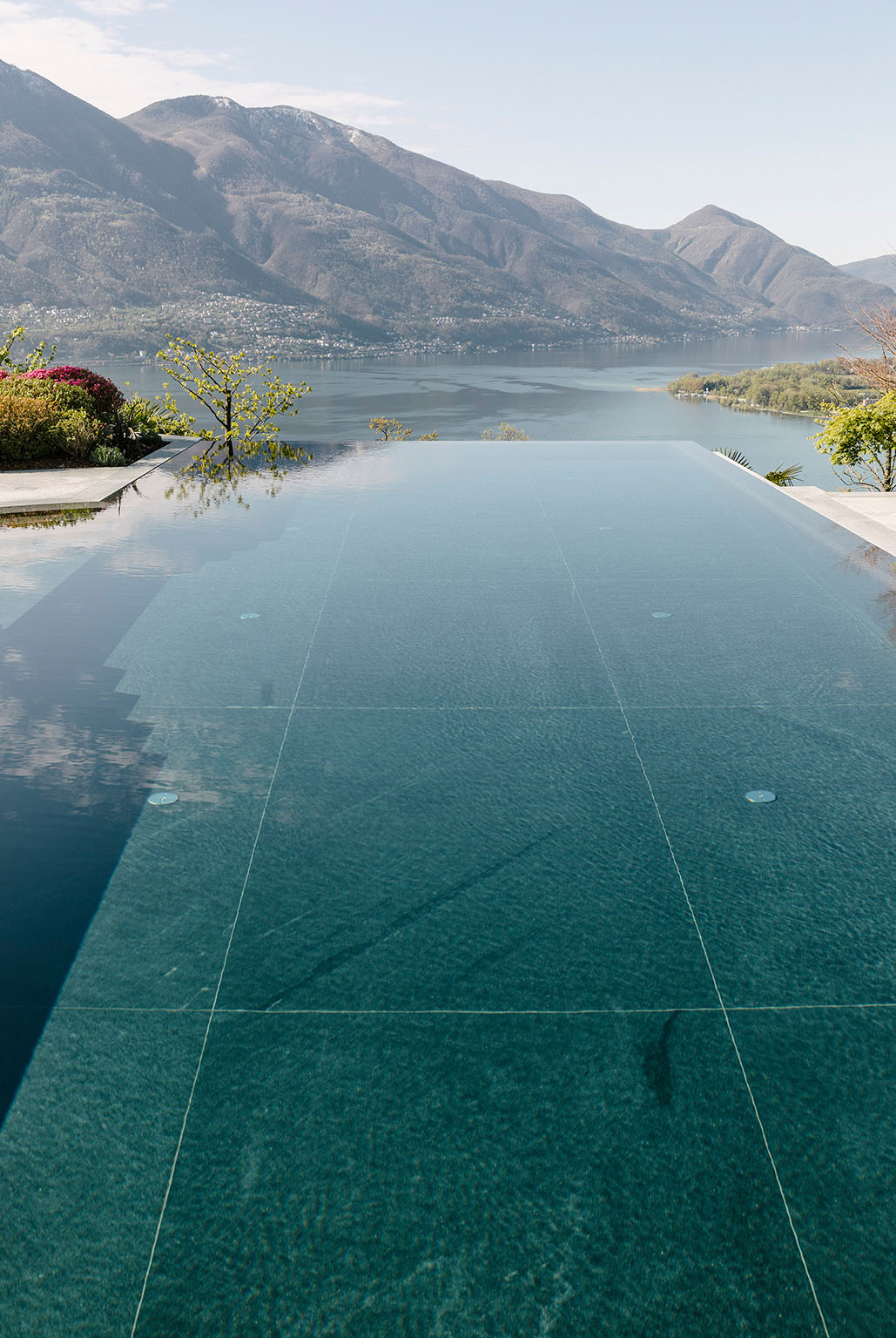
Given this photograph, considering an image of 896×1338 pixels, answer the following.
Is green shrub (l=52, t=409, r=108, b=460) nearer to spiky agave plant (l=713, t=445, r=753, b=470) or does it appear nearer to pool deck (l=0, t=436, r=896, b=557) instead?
pool deck (l=0, t=436, r=896, b=557)

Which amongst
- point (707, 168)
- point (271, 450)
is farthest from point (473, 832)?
point (707, 168)

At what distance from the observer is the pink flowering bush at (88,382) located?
9.24 m

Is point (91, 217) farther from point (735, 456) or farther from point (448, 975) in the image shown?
point (448, 975)

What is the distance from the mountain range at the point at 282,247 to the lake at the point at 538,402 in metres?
12.2

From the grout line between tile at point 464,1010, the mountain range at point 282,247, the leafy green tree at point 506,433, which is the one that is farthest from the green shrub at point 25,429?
the mountain range at point 282,247

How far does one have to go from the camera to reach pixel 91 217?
9644cm

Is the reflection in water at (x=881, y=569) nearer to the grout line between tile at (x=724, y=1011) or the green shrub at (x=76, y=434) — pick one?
the grout line between tile at (x=724, y=1011)

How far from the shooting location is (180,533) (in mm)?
6133

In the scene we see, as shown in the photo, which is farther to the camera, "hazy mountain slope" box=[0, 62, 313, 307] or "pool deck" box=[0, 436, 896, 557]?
"hazy mountain slope" box=[0, 62, 313, 307]

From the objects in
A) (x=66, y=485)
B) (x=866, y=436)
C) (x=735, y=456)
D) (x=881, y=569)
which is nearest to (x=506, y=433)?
(x=735, y=456)

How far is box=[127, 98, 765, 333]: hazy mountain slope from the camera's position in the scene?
108125 millimetres

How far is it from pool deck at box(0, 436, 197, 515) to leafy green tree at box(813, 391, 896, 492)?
6.32m

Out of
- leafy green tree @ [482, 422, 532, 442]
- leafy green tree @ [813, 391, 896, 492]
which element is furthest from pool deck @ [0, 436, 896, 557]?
leafy green tree @ [482, 422, 532, 442]

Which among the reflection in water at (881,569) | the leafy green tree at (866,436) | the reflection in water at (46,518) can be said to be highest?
the leafy green tree at (866,436)
